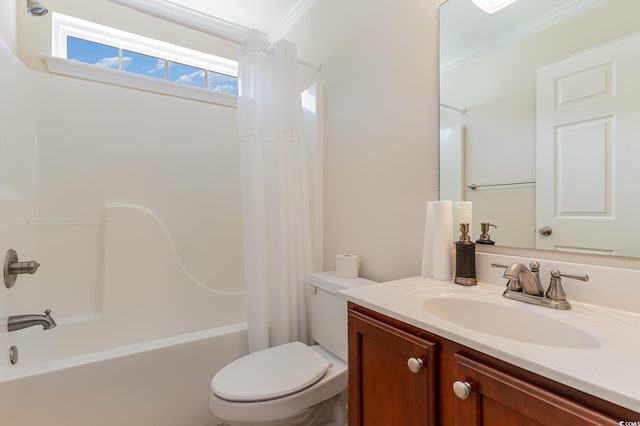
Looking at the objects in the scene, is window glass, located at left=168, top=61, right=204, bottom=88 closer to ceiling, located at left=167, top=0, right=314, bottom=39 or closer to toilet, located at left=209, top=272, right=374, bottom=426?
ceiling, located at left=167, top=0, right=314, bottom=39

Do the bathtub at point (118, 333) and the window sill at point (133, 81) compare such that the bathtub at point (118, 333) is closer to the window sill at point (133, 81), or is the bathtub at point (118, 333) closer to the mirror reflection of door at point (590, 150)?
the window sill at point (133, 81)

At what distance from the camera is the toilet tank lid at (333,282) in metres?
1.42

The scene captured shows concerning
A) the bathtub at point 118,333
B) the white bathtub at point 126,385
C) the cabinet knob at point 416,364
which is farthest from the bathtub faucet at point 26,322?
the cabinet knob at point 416,364

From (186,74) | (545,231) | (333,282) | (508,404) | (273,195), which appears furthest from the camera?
(186,74)

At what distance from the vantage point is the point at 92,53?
6.79 ft

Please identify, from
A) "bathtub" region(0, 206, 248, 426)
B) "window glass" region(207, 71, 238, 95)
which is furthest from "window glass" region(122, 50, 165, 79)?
"bathtub" region(0, 206, 248, 426)

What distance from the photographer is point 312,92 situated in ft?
6.09

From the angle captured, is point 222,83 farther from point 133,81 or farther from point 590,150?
point 590,150

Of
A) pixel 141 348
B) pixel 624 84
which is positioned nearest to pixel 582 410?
pixel 624 84

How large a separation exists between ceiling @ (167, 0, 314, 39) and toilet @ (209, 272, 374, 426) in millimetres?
1789

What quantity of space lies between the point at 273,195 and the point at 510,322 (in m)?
1.19

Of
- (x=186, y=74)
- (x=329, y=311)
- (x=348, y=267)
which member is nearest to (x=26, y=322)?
(x=329, y=311)

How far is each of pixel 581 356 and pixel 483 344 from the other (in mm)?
152

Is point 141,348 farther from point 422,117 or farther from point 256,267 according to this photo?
point 422,117
